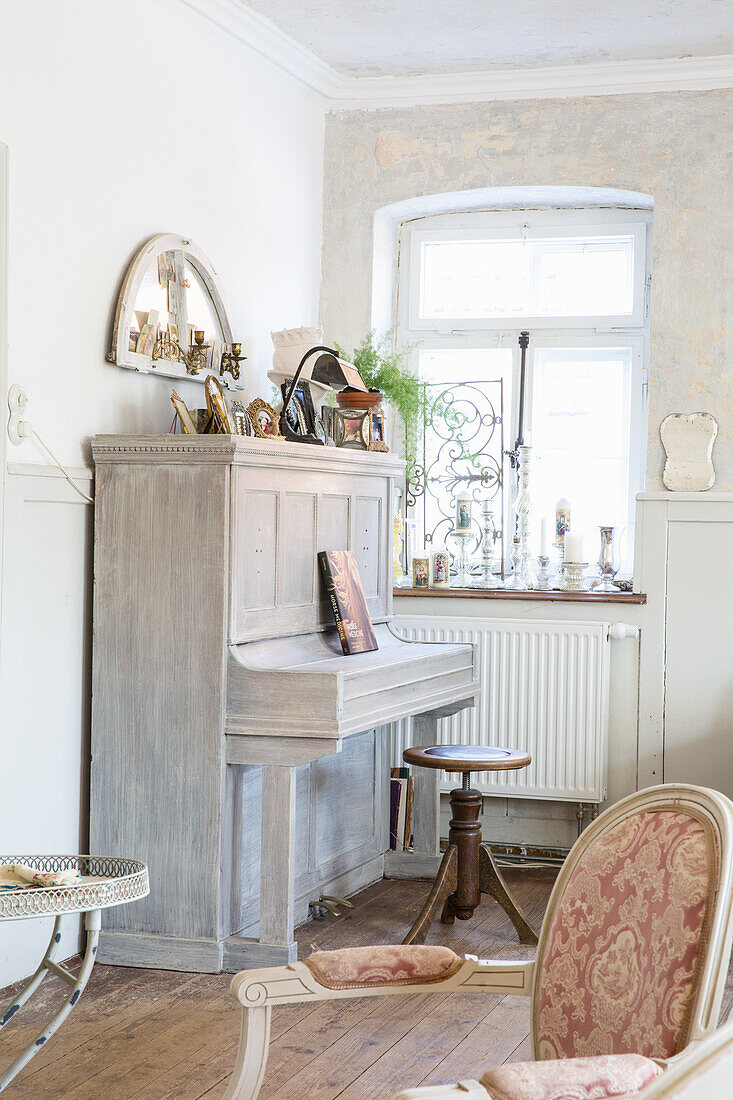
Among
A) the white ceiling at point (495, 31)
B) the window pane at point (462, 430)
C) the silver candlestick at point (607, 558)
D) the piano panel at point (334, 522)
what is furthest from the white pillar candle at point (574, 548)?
the white ceiling at point (495, 31)

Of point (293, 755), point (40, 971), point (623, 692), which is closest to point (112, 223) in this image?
point (293, 755)

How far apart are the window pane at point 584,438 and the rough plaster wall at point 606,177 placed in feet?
1.29

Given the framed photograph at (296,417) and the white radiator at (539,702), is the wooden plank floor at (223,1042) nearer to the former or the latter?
the white radiator at (539,702)

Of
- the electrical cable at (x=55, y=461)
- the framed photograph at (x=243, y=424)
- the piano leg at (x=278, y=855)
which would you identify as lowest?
the piano leg at (x=278, y=855)

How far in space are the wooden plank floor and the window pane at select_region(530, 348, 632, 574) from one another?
2.27 metres

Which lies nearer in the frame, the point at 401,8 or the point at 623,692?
the point at 401,8

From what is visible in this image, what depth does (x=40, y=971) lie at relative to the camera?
8.38 feet

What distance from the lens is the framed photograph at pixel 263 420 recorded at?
4035mm

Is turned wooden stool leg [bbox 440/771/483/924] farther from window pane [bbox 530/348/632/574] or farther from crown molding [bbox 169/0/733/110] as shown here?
crown molding [bbox 169/0/733/110]

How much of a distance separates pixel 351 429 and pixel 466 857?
164cm

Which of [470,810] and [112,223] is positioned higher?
[112,223]

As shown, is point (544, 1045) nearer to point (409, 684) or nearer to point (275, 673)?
point (275, 673)

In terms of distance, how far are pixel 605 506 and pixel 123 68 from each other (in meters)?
2.79

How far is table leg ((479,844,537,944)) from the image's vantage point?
4.09 m
